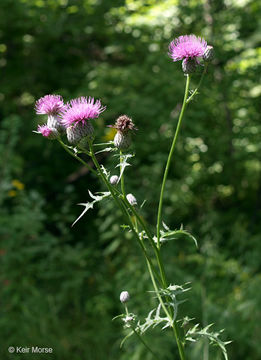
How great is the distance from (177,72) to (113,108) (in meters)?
0.68

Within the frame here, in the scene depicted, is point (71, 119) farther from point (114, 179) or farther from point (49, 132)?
point (114, 179)

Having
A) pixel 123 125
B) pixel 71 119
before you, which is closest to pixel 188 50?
pixel 123 125

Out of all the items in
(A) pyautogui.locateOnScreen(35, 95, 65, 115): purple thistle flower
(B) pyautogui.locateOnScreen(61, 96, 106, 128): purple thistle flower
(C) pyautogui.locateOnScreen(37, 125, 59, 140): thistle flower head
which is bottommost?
(C) pyautogui.locateOnScreen(37, 125, 59, 140): thistle flower head

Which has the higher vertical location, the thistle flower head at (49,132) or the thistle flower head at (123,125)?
the thistle flower head at (123,125)

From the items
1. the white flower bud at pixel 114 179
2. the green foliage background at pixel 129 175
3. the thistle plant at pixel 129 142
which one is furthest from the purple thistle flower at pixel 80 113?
the green foliage background at pixel 129 175

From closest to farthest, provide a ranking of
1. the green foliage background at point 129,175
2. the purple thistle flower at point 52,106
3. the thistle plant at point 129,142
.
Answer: the thistle plant at point 129,142 → the purple thistle flower at point 52,106 → the green foliage background at point 129,175

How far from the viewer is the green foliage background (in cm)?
342

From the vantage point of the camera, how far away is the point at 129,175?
383 centimetres

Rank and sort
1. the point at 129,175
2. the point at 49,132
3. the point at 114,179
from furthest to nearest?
1. the point at 129,175
2. the point at 114,179
3. the point at 49,132

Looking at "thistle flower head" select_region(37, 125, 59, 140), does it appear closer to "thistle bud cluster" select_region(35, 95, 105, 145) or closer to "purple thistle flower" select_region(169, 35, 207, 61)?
"thistle bud cluster" select_region(35, 95, 105, 145)

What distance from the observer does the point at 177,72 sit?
3.96 metres

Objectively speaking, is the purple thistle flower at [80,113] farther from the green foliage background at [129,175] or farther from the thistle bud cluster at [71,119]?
the green foliage background at [129,175]

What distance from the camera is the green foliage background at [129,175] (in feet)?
11.2

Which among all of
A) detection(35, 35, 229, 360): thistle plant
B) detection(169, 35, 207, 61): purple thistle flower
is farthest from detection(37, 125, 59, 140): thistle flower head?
detection(169, 35, 207, 61): purple thistle flower
